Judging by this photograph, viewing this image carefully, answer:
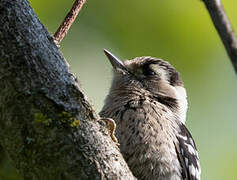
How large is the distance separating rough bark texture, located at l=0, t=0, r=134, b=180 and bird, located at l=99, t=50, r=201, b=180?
1.46 meters

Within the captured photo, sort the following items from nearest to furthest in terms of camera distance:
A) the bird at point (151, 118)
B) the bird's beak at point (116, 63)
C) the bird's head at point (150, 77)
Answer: the bird at point (151, 118)
the bird's head at point (150, 77)
the bird's beak at point (116, 63)

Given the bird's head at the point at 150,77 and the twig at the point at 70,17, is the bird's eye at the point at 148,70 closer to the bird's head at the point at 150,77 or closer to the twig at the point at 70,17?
the bird's head at the point at 150,77

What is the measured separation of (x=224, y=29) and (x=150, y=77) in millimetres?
3293

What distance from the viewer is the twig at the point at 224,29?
2.62 metres

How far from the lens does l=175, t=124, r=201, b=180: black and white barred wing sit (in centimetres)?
494

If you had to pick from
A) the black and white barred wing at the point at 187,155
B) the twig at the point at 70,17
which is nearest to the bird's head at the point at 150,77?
the black and white barred wing at the point at 187,155

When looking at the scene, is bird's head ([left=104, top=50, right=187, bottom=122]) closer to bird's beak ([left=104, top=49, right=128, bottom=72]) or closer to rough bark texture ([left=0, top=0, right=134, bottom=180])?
bird's beak ([left=104, top=49, right=128, bottom=72])

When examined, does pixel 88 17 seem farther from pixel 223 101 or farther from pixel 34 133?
pixel 34 133

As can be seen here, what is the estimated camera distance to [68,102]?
3.04 meters

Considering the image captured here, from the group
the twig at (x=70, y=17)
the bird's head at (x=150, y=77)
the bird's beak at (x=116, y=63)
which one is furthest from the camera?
the bird's beak at (x=116, y=63)

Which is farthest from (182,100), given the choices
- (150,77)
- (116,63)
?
(116,63)

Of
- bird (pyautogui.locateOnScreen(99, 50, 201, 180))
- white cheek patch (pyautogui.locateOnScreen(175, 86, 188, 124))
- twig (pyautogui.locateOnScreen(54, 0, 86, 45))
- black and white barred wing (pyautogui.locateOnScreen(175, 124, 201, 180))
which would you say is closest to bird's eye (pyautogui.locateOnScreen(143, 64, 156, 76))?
bird (pyautogui.locateOnScreen(99, 50, 201, 180))

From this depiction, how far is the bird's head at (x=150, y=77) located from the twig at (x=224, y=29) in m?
2.87

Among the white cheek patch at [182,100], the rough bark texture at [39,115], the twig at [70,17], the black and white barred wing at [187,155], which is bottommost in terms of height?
the black and white barred wing at [187,155]
